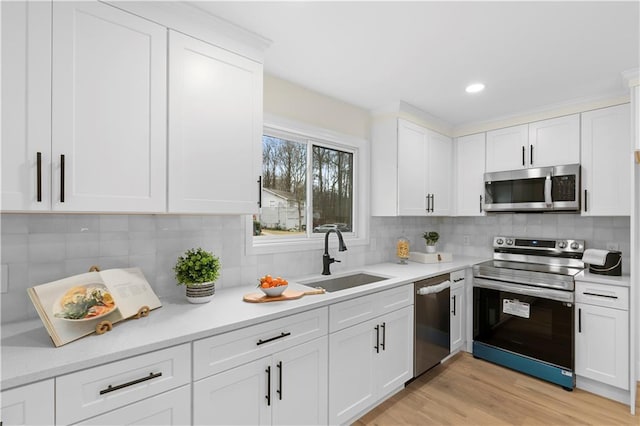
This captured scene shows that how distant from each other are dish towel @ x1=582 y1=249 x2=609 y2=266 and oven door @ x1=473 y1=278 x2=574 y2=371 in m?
0.37

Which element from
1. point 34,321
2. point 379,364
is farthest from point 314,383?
point 34,321

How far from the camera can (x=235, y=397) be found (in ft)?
4.81

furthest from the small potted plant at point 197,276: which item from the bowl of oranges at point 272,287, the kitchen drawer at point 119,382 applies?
the kitchen drawer at point 119,382

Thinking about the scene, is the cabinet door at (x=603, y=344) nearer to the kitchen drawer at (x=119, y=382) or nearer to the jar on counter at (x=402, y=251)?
the jar on counter at (x=402, y=251)

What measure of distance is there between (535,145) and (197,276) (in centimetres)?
317

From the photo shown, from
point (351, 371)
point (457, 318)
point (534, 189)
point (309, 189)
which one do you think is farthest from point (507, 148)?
point (351, 371)

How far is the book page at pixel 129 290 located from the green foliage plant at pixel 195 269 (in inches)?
6.5

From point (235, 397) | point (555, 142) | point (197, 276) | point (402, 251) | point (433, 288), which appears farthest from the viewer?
point (402, 251)

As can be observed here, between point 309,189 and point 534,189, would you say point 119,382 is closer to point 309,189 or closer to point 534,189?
point 309,189

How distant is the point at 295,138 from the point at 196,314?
1.60m

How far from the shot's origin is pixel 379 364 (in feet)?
7.34

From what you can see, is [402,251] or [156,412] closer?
[156,412]

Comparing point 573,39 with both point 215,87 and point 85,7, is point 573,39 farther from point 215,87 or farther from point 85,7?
point 85,7

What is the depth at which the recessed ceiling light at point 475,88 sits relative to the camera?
8.18 ft
